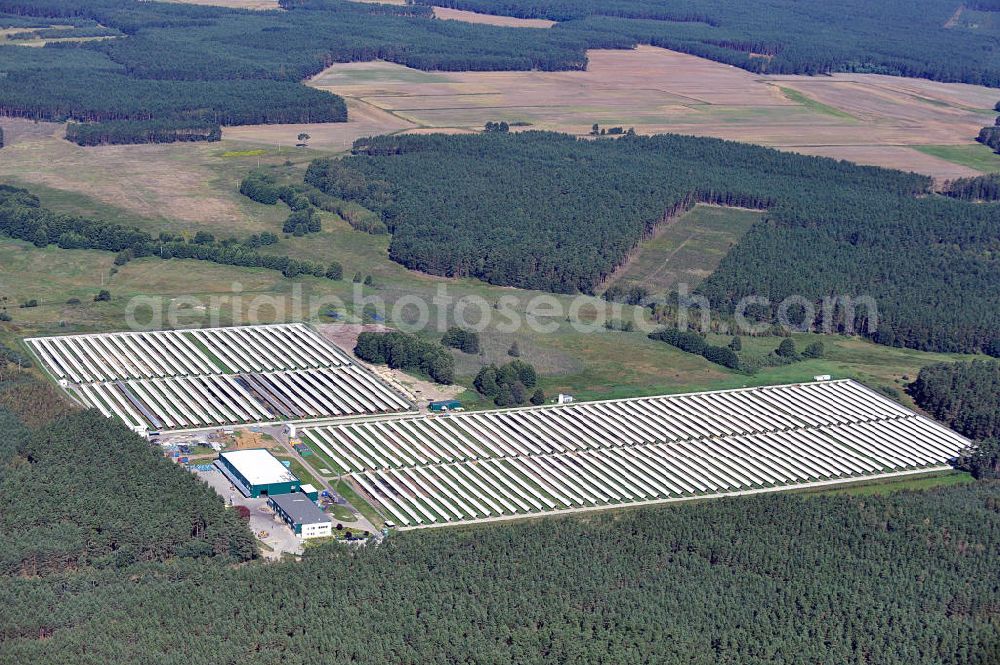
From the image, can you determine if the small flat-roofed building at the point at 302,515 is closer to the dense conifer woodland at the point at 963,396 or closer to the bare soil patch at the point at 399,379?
the bare soil patch at the point at 399,379

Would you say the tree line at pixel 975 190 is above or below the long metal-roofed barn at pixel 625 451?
above

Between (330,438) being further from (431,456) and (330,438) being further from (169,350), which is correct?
(169,350)

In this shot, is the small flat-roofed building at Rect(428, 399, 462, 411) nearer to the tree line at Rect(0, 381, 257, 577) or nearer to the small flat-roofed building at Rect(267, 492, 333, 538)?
the small flat-roofed building at Rect(267, 492, 333, 538)

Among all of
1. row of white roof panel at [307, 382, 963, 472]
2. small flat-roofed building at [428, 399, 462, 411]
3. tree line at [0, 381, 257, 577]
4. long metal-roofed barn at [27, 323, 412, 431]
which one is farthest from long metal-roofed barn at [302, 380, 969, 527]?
tree line at [0, 381, 257, 577]

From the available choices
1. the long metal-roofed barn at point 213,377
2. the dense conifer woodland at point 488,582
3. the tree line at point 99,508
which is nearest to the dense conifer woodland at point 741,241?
the long metal-roofed barn at point 213,377

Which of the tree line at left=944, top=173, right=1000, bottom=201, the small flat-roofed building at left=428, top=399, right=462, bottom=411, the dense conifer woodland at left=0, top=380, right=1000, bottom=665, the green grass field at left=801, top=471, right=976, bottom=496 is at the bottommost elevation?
the small flat-roofed building at left=428, top=399, right=462, bottom=411

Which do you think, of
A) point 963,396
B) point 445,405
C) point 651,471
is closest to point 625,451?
point 651,471
